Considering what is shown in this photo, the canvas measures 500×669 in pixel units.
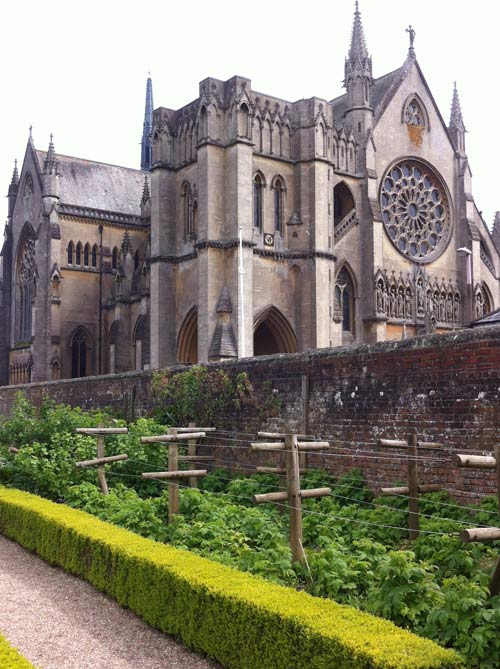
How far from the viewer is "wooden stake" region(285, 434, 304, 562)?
828 centimetres

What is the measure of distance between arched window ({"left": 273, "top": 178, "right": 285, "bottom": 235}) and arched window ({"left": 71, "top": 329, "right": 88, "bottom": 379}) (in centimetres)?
1777

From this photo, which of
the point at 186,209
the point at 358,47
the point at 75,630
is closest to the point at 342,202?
the point at 358,47

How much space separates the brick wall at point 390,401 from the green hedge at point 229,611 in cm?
404

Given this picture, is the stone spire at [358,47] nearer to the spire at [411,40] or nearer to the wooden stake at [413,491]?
the spire at [411,40]

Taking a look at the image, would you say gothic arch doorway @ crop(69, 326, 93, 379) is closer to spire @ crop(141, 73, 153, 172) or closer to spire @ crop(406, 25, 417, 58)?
spire @ crop(406, 25, 417, 58)

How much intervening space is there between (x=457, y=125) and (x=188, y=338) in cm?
1866

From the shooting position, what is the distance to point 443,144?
39.4 metres

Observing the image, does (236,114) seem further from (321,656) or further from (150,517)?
(321,656)

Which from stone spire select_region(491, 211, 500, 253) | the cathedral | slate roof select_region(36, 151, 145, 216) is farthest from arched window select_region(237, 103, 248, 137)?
slate roof select_region(36, 151, 145, 216)

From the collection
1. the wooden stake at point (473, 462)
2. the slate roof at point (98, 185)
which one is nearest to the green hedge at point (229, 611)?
the wooden stake at point (473, 462)

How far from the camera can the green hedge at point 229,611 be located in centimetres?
531

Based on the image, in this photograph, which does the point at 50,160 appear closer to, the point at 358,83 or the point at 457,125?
the point at 358,83

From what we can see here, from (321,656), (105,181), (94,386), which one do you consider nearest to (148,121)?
(105,181)

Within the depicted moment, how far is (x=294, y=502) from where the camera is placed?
834cm
